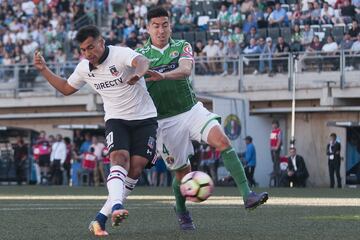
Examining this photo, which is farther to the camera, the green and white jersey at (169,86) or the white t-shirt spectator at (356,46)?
the white t-shirt spectator at (356,46)

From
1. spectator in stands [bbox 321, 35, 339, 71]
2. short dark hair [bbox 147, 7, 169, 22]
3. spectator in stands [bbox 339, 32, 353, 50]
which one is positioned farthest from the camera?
spectator in stands [bbox 321, 35, 339, 71]

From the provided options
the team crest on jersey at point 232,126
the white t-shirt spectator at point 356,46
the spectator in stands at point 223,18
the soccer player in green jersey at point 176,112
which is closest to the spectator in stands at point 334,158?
the white t-shirt spectator at point 356,46

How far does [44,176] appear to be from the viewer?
3597 centimetres

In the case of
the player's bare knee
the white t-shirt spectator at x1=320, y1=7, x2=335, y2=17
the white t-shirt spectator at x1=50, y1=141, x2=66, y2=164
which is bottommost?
the white t-shirt spectator at x1=50, y1=141, x2=66, y2=164

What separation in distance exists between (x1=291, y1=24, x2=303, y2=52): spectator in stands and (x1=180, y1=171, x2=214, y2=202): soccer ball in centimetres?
2156

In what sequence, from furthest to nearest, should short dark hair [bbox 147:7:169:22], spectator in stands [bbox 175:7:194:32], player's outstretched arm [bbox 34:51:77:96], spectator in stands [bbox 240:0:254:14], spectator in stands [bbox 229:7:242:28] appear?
spectator in stands [bbox 175:7:194:32], spectator in stands [bbox 240:0:254:14], spectator in stands [bbox 229:7:242:28], short dark hair [bbox 147:7:169:22], player's outstretched arm [bbox 34:51:77:96]

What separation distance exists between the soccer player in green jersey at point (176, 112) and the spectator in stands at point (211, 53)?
21332 millimetres

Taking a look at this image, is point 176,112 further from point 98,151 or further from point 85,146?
point 85,146

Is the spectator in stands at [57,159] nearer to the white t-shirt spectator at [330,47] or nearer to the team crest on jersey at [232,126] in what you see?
the team crest on jersey at [232,126]

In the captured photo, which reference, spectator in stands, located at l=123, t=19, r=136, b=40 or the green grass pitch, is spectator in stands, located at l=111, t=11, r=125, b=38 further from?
the green grass pitch

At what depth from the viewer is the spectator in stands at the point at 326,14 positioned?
32.7m

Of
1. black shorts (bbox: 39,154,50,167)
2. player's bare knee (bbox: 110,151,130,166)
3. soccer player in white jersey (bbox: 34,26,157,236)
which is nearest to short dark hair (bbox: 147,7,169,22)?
soccer player in white jersey (bbox: 34,26,157,236)

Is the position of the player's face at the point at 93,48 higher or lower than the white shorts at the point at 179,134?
higher

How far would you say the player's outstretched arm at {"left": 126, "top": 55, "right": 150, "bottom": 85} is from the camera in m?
10.4
